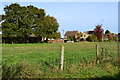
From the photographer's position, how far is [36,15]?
40.4m

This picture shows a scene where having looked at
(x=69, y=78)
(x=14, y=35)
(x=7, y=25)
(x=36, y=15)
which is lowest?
(x=69, y=78)

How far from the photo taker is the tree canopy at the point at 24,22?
37206 mm

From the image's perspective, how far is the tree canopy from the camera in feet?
122

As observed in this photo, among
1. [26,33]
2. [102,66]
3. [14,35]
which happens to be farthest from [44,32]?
[102,66]

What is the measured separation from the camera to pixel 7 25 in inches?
1438

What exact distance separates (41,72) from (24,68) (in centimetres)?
56

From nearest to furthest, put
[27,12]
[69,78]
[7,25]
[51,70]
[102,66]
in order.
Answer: [69,78] → [51,70] → [102,66] → [7,25] → [27,12]

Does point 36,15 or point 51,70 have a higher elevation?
point 36,15

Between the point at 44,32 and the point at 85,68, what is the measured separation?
113 ft

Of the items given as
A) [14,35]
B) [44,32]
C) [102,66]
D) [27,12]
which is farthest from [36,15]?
[102,66]

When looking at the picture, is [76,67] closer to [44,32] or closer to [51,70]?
[51,70]

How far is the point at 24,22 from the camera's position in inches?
1462

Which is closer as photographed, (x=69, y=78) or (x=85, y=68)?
(x=69, y=78)

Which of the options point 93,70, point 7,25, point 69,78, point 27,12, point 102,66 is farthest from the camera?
point 27,12
